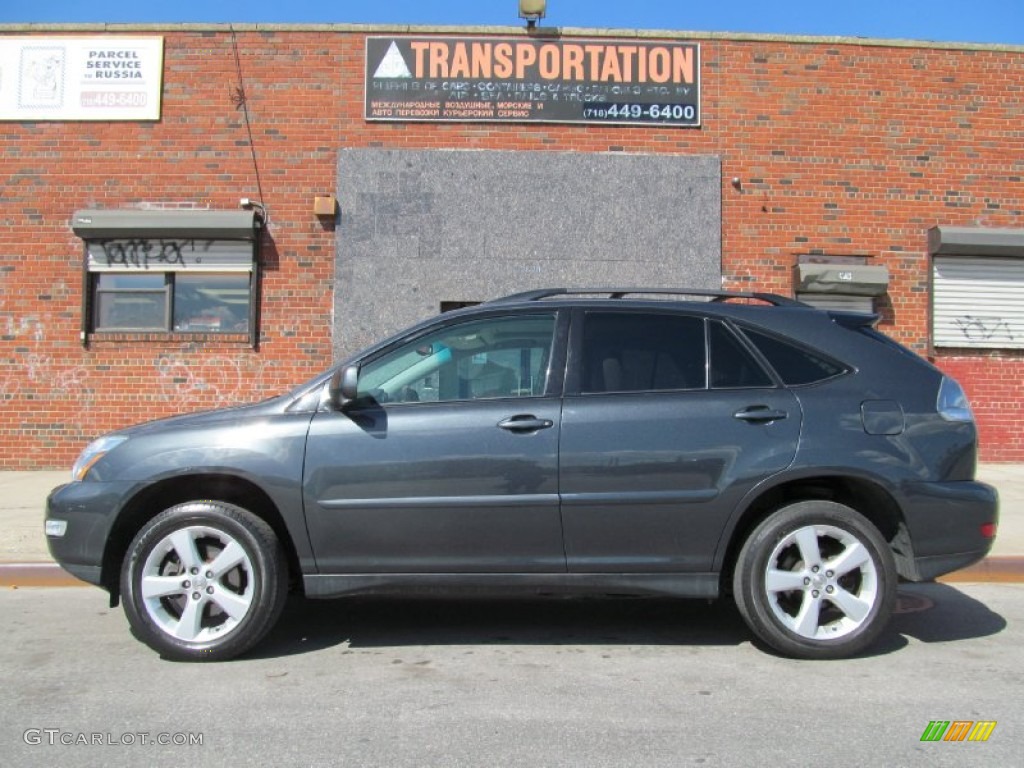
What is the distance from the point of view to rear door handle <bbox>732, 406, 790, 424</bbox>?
4320mm

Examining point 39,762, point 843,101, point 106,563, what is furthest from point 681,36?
point 39,762

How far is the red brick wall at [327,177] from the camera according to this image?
10.7 meters

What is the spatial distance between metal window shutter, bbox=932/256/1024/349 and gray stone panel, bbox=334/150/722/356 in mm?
2947

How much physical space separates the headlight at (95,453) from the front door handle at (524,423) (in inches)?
77.9

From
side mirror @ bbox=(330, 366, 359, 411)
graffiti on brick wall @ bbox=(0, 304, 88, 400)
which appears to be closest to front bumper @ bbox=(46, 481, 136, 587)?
side mirror @ bbox=(330, 366, 359, 411)

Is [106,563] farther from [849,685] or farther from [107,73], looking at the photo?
[107,73]

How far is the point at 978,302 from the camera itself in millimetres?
11109

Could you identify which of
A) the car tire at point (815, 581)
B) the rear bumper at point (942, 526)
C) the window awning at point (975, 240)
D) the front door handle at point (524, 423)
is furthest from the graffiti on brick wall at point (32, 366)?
the window awning at point (975, 240)

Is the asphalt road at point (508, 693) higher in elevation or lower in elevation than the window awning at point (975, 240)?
lower

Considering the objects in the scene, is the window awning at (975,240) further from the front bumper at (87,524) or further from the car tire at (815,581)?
the front bumper at (87,524)

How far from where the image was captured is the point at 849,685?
4.05m

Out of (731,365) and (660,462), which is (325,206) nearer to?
(731,365)

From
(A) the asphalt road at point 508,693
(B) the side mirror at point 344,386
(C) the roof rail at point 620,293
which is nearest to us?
(A) the asphalt road at point 508,693

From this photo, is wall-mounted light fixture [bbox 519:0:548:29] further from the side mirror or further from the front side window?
the side mirror
